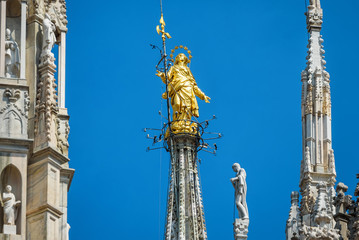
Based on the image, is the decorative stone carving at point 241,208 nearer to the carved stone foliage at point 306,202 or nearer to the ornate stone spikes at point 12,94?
the carved stone foliage at point 306,202

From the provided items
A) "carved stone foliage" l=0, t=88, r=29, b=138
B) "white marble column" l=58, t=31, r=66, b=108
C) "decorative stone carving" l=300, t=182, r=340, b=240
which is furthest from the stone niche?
"decorative stone carving" l=300, t=182, r=340, b=240

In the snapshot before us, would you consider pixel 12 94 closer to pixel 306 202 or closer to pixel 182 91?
pixel 306 202

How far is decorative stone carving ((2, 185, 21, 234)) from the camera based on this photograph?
146 ft

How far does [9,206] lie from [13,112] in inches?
90.5

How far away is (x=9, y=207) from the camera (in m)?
44.6

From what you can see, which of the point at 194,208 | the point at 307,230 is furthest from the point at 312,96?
the point at 194,208

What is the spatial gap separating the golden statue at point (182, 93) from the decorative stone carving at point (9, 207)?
4373cm

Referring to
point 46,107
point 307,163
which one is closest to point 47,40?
point 46,107

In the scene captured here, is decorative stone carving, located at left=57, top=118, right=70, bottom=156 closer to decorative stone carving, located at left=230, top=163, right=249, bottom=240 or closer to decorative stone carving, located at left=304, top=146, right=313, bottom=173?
decorative stone carving, located at left=230, top=163, right=249, bottom=240

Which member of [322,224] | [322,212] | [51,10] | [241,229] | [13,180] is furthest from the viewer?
[241,229]

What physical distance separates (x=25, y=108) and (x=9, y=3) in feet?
9.67

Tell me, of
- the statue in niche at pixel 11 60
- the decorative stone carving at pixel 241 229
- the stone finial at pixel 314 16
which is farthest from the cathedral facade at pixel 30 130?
the stone finial at pixel 314 16

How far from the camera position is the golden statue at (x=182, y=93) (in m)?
88.5

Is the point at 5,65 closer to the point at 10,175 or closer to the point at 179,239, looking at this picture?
the point at 10,175
